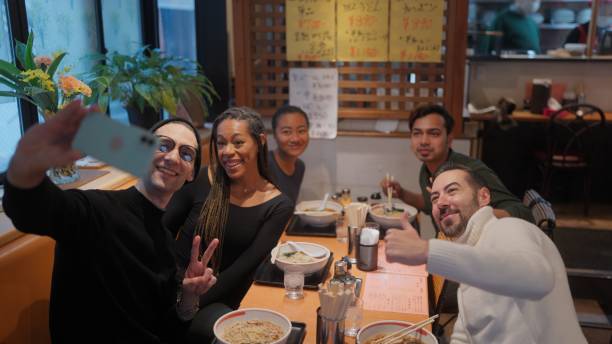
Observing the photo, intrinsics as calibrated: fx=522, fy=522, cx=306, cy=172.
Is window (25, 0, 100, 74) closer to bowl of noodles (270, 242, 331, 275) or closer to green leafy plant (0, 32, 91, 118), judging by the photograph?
green leafy plant (0, 32, 91, 118)

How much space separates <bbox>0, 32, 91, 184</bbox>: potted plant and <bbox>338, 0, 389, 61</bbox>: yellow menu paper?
164 centimetres

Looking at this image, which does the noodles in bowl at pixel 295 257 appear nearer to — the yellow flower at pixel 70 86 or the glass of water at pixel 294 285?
the glass of water at pixel 294 285

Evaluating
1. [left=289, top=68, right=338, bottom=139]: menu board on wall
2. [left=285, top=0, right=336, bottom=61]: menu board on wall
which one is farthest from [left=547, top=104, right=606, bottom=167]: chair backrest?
[left=285, top=0, right=336, bottom=61]: menu board on wall

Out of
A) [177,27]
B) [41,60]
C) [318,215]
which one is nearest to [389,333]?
[318,215]

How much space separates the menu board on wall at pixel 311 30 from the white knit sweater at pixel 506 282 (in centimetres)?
209

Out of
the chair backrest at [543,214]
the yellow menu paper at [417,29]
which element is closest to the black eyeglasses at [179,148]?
the chair backrest at [543,214]

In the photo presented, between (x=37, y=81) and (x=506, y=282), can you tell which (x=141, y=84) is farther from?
(x=506, y=282)

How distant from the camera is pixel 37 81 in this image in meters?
2.00

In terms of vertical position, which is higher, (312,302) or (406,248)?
(406,248)

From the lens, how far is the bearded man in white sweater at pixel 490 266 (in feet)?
3.50

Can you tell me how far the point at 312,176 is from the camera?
139 inches

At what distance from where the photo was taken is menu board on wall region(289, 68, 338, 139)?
3.33m

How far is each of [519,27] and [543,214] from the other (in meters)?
4.27

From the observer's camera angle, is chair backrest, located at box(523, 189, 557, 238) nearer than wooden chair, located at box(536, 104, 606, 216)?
Yes
